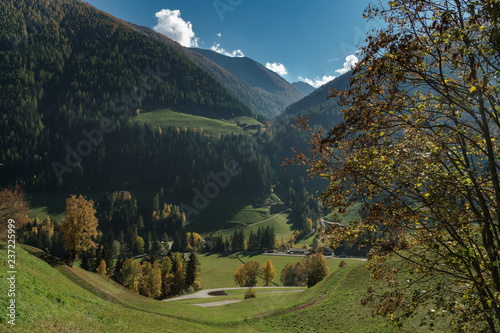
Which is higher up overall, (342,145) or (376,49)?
(376,49)

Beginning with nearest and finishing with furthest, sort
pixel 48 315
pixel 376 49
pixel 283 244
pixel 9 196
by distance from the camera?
pixel 376 49, pixel 48 315, pixel 9 196, pixel 283 244

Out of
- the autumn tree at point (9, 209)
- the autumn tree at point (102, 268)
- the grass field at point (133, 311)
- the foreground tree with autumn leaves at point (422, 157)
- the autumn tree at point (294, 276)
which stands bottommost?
the autumn tree at point (294, 276)

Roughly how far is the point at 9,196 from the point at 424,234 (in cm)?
5288

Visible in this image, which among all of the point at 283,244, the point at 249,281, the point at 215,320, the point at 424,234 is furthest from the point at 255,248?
the point at 424,234

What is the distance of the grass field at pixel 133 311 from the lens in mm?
18125

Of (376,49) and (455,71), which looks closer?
(376,49)

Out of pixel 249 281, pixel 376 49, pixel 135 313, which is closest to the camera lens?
pixel 376 49

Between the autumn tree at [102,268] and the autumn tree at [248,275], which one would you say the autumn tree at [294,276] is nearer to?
the autumn tree at [248,275]

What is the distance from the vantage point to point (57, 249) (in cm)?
16262

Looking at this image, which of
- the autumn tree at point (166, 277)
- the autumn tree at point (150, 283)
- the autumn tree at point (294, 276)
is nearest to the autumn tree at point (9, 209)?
the autumn tree at point (150, 283)

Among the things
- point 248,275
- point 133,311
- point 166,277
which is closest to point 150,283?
point 166,277

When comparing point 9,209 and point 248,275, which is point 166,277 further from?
point 9,209

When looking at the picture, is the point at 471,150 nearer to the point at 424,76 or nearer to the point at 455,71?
the point at 455,71

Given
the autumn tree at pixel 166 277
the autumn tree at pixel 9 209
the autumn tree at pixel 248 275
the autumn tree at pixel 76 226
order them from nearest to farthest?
the autumn tree at pixel 9 209 < the autumn tree at pixel 76 226 < the autumn tree at pixel 166 277 < the autumn tree at pixel 248 275
